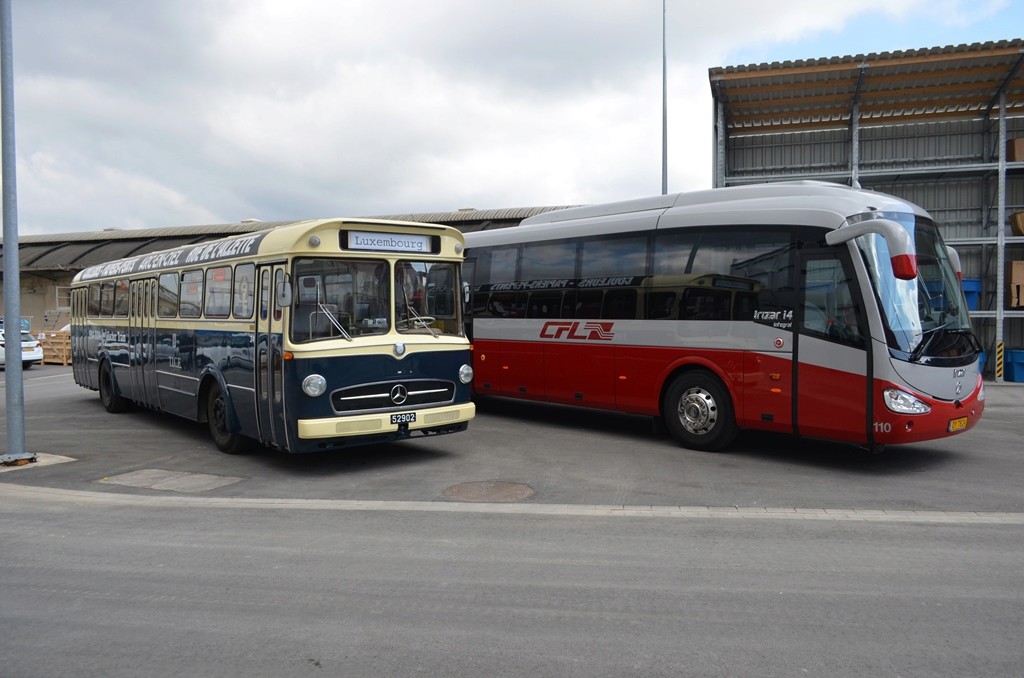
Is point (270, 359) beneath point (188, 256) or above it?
beneath

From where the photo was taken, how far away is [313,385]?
869 centimetres

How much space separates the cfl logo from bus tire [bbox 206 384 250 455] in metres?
4.93

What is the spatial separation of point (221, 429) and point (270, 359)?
2.22 m

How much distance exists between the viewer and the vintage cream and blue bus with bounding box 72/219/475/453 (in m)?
8.83

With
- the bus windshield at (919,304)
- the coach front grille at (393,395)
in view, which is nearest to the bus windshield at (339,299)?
the coach front grille at (393,395)

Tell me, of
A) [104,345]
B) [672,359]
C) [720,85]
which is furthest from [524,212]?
[672,359]

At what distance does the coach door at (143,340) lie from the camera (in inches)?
501

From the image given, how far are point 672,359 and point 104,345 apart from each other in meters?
10.9

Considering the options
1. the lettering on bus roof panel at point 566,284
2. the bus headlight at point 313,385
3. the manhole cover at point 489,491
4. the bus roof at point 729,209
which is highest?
the bus roof at point 729,209

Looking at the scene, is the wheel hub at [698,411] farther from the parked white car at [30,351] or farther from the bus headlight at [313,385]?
the parked white car at [30,351]

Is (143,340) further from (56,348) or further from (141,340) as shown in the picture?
(56,348)

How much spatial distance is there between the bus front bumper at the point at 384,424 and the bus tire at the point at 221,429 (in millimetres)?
2060

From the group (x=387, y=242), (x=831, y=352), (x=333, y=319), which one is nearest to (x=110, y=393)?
(x=333, y=319)

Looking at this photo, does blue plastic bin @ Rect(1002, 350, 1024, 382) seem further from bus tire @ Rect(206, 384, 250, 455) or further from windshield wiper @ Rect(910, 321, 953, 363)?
bus tire @ Rect(206, 384, 250, 455)
